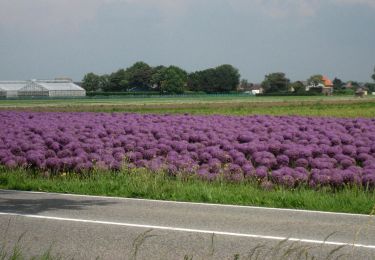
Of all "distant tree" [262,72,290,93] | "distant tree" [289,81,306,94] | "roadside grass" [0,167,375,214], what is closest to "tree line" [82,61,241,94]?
"distant tree" [262,72,290,93]

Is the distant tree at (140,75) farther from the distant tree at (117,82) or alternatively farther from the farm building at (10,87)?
the farm building at (10,87)

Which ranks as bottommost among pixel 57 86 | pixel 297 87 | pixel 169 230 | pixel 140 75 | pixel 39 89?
pixel 297 87

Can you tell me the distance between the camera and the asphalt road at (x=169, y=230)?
23.5 ft

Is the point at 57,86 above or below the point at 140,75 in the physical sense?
below

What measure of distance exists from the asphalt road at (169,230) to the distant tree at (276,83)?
16740cm

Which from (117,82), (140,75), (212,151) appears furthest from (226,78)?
(212,151)

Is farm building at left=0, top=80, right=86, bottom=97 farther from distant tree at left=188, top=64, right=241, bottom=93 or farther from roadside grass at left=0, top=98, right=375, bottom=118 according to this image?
roadside grass at left=0, top=98, right=375, bottom=118

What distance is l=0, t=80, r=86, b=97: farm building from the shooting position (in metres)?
143

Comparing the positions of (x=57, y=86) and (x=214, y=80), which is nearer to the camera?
(x=57, y=86)

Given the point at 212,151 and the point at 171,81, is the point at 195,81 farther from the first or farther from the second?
the point at 212,151

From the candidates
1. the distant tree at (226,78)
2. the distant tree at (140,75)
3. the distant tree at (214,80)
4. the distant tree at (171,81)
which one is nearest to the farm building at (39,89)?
the distant tree at (140,75)

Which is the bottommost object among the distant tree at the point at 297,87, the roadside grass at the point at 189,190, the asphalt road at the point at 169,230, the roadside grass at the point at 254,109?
the distant tree at the point at 297,87

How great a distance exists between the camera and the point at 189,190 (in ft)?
39.3

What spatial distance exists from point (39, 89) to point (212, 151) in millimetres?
135014
